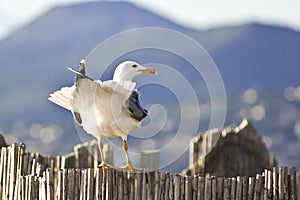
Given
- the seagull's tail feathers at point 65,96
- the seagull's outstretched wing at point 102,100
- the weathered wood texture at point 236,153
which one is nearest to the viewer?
the seagull's outstretched wing at point 102,100

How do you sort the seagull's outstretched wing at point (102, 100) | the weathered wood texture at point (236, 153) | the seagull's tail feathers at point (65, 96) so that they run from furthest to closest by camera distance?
the weathered wood texture at point (236, 153)
the seagull's tail feathers at point (65, 96)
the seagull's outstretched wing at point (102, 100)

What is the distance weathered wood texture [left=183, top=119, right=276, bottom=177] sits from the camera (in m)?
6.34

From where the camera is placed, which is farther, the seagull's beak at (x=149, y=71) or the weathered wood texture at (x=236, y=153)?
the weathered wood texture at (x=236, y=153)

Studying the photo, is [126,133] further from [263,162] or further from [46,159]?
[263,162]

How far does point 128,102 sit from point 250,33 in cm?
541

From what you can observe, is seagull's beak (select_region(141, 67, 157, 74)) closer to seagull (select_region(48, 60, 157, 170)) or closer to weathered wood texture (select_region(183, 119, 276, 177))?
seagull (select_region(48, 60, 157, 170))

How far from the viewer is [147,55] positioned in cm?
656

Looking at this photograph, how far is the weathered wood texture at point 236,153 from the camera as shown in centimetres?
634

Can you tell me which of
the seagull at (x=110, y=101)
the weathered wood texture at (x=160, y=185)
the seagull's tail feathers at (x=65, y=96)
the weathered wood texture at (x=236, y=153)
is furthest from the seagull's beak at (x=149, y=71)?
the weathered wood texture at (x=236, y=153)

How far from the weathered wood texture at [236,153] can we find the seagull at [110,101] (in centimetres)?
245

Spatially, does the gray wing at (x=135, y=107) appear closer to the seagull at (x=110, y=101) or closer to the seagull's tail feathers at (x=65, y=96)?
the seagull at (x=110, y=101)

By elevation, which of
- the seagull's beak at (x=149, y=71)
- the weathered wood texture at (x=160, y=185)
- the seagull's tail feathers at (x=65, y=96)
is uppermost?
the seagull's beak at (x=149, y=71)

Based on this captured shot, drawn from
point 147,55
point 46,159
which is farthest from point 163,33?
point 147,55

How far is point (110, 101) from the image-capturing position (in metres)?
3.82
